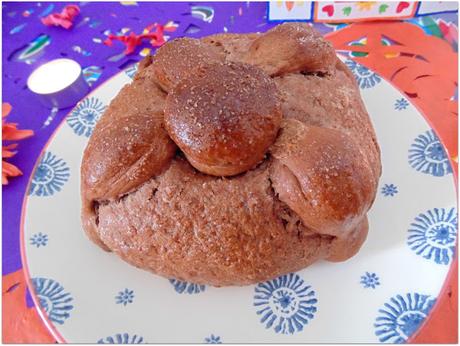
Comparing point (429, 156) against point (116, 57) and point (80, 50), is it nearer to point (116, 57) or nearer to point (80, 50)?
point (116, 57)

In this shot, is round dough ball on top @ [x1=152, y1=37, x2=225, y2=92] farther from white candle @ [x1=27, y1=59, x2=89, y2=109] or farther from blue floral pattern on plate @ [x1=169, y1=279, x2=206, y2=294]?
white candle @ [x1=27, y1=59, x2=89, y2=109]

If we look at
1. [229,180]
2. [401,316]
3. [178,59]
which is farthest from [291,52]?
[401,316]

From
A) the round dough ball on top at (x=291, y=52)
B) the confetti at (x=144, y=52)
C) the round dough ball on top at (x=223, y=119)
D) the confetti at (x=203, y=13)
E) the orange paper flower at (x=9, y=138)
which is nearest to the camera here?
the round dough ball on top at (x=223, y=119)

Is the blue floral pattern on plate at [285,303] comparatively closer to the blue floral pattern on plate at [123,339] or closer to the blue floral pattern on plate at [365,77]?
the blue floral pattern on plate at [123,339]

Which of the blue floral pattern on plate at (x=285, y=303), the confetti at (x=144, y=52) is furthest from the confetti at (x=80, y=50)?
the blue floral pattern on plate at (x=285, y=303)

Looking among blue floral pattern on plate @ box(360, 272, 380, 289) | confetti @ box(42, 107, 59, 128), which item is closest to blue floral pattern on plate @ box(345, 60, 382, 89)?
blue floral pattern on plate @ box(360, 272, 380, 289)
